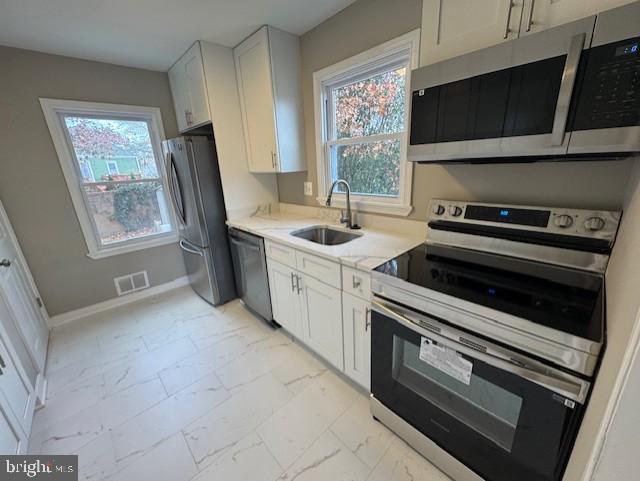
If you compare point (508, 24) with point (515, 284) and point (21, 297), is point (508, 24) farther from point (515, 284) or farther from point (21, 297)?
point (21, 297)

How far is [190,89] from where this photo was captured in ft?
7.84

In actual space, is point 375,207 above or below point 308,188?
below

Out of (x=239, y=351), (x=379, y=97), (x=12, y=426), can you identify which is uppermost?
(x=379, y=97)

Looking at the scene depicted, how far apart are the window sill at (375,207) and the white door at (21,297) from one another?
230cm

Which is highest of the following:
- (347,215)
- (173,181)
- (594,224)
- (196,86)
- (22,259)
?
(196,86)

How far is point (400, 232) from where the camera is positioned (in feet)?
5.86

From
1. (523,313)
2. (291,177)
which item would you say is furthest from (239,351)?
(523,313)

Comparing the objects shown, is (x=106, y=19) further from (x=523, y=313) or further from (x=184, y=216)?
(x=523, y=313)

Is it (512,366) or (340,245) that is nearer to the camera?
(512,366)

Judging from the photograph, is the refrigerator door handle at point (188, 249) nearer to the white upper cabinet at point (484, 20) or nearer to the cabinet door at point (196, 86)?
the cabinet door at point (196, 86)

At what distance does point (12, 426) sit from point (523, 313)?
7.68 feet

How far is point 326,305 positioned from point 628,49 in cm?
151

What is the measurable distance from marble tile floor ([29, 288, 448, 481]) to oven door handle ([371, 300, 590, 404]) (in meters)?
0.73

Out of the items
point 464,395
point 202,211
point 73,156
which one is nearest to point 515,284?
point 464,395
